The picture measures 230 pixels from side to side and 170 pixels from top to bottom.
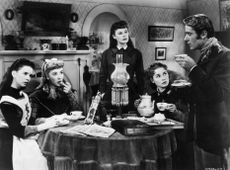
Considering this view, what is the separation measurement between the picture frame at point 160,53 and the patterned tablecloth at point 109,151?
0.85m

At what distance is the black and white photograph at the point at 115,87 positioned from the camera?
A: 1.31 meters

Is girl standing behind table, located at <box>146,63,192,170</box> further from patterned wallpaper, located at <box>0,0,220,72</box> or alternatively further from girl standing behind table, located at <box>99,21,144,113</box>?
patterned wallpaper, located at <box>0,0,220,72</box>

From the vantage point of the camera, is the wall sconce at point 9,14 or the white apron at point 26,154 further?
the wall sconce at point 9,14

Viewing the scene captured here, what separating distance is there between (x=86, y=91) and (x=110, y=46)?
393mm

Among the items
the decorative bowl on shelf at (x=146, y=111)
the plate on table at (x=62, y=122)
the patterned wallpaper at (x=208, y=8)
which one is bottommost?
the plate on table at (x=62, y=122)

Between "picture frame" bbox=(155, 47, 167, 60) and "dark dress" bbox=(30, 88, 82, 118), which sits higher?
"picture frame" bbox=(155, 47, 167, 60)

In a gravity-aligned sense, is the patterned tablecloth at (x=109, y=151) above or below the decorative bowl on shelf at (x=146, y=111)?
below

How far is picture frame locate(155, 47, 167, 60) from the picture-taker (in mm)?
2082

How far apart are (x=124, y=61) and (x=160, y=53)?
30cm

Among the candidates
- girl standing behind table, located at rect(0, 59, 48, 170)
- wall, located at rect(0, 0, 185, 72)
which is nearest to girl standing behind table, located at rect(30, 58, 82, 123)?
girl standing behind table, located at rect(0, 59, 48, 170)

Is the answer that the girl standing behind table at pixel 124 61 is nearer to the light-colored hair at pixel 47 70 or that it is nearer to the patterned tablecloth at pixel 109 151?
the light-colored hair at pixel 47 70

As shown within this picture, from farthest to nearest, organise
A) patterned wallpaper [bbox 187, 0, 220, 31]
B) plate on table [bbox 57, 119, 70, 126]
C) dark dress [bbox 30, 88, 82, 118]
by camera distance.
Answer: patterned wallpaper [bbox 187, 0, 220, 31]
dark dress [bbox 30, 88, 82, 118]
plate on table [bbox 57, 119, 70, 126]

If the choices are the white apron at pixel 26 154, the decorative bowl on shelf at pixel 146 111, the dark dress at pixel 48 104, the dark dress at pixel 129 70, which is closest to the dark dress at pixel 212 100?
the decorative bowl on shelf at pixel 146 111

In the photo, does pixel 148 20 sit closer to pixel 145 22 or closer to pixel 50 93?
pixel 145 22
